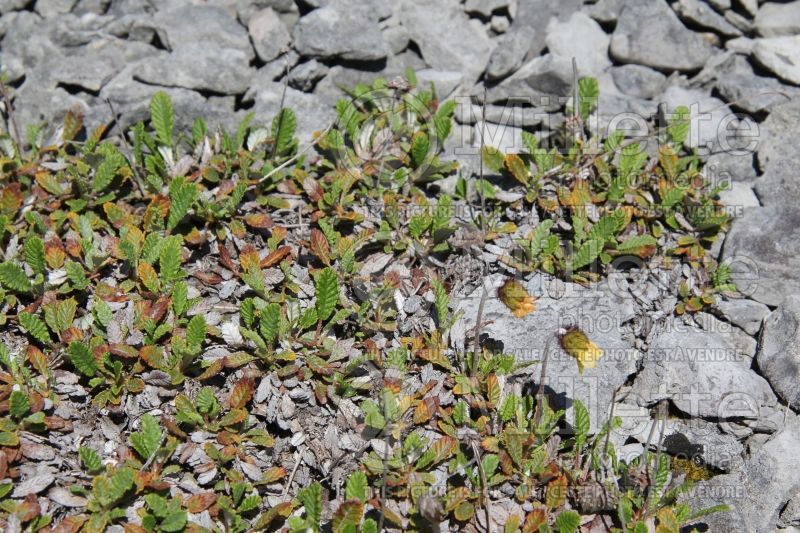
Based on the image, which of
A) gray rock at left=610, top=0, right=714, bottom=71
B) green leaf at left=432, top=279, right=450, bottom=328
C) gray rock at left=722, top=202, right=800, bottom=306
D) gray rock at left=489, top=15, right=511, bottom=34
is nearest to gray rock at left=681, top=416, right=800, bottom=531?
gray rock at left=722, top=202, right=800, bottom=306

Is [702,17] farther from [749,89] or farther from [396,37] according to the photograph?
[396,37]

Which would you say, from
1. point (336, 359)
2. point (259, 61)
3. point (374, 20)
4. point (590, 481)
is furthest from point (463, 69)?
point (590, 481)

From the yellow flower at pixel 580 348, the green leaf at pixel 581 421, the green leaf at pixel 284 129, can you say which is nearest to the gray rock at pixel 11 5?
the green leaf at pixel 284 129

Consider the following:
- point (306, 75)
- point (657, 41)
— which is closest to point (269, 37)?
point (306, 75)

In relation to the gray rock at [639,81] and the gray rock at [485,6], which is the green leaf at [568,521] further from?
the gray rock at [485,6]

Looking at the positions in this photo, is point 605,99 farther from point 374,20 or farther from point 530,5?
point 374,20

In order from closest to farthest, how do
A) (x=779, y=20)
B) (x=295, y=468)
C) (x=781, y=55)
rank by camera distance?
(x=295, y=468)
(x=781, y=55)
(x=779, y=20)
